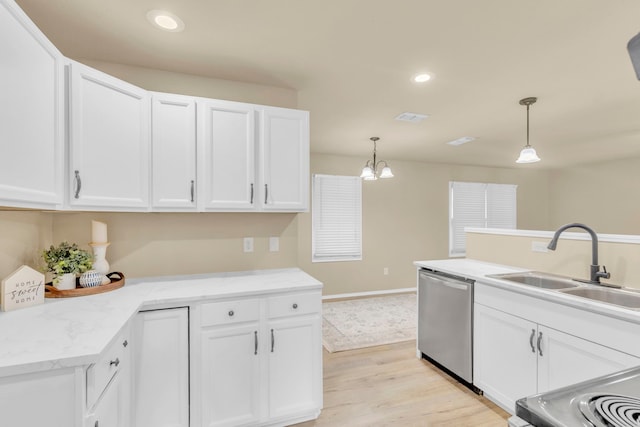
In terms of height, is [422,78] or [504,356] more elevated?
[422,78]

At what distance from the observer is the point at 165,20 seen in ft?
5.84

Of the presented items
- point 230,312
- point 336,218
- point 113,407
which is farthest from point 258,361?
point 336,218

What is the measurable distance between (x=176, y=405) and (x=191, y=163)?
1.60 metres

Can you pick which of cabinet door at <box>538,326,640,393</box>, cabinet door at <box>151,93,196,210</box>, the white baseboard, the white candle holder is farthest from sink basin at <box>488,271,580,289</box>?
the white baseboard

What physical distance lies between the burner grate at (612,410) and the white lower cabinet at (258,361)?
63.9 inches

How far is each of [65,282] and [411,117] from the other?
3.46 metres

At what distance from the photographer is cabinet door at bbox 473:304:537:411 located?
2.04 m

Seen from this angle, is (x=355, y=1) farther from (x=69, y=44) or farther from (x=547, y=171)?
(x=547, y=171)

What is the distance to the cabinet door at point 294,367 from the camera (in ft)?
6.71

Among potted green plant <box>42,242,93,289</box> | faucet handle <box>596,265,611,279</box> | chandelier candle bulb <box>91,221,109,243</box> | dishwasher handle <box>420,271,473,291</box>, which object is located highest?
chandelier candle bulb <box>91,221,109,243</box>

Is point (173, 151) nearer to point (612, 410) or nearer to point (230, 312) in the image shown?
point (230, 312)

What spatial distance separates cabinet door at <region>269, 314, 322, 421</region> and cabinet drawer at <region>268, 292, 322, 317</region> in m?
0.05

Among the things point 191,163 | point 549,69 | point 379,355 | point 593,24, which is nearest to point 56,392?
point 191,163

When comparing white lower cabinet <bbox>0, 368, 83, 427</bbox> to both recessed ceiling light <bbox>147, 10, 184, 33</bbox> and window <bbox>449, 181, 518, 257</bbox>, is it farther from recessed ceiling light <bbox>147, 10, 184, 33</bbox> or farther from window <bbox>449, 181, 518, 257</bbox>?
window <bbox>449, 181, 518, 257</bbox>
